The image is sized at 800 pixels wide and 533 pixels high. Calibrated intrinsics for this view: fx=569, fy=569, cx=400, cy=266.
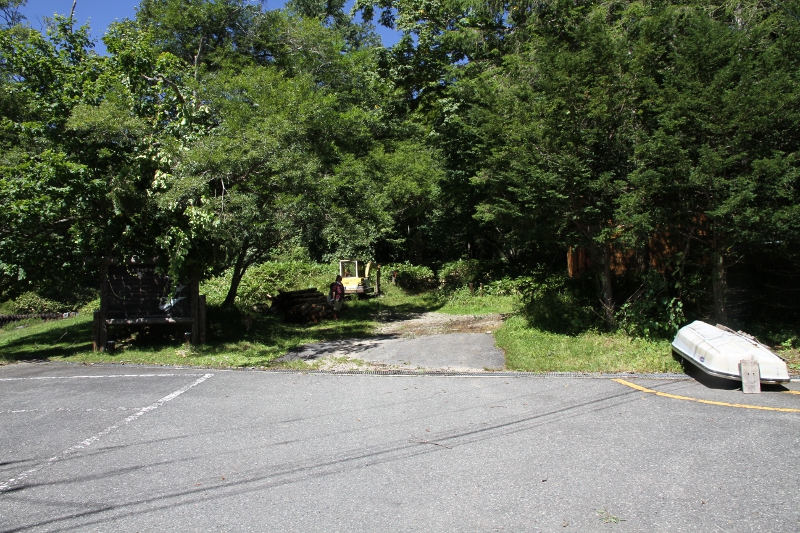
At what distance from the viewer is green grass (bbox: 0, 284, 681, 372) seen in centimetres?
1016

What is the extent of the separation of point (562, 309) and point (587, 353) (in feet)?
9.76

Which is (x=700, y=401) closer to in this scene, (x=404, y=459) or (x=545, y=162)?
(x=404, y=459)

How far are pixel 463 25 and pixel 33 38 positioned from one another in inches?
590

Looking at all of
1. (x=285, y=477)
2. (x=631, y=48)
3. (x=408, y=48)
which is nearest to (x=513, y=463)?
(x=285, y=477)

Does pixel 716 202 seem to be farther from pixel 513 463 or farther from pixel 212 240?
pixel 212 240

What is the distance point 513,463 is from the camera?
5324 millimetres

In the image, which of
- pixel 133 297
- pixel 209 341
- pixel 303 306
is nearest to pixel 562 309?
pixel 303 306

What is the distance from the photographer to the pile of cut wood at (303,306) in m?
17.7

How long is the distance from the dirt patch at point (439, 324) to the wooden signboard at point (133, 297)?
5538mm

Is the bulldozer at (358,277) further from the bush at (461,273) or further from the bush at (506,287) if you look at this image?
the bush at (506,287)

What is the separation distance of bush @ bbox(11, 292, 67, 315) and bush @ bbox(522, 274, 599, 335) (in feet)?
67.0

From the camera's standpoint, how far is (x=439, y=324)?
658 inches

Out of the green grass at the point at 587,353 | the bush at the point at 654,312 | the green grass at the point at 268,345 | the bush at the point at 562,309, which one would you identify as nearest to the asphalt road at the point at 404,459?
the green grass at the point at 587,353

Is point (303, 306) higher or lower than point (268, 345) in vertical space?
higher
